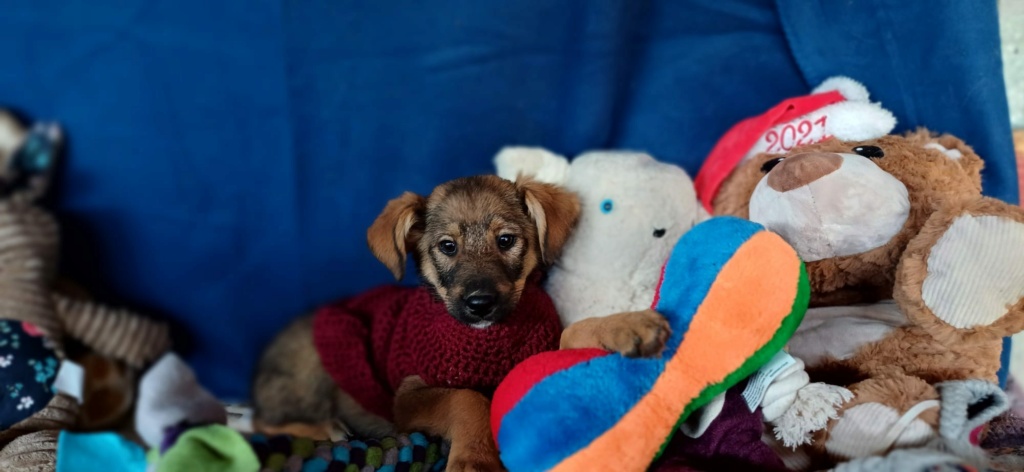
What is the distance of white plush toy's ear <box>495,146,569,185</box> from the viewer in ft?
5.49

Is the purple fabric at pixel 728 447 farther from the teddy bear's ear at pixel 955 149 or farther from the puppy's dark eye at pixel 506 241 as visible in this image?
the teddy bear's ear at pixel 955 149

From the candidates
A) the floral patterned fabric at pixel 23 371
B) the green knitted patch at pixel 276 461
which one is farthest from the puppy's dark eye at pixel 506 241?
the floral patterned fabric at pixel 23 371

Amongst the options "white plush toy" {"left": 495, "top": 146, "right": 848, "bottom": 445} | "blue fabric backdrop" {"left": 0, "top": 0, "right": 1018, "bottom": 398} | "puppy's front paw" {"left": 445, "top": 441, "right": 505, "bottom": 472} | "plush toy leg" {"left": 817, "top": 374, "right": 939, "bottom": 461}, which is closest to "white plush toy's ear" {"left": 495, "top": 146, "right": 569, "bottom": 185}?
"white plush toy" {"left": 495, "top": 146, "right": 848, "bottom": 445}

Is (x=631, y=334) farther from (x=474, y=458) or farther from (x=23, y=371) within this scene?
(x=23, y=371)

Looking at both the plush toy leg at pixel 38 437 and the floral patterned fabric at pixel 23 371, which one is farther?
the floral patterned fabric at pixel 23 371

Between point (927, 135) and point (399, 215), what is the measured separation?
43.8 inches

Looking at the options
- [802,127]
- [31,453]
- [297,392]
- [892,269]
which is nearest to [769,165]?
[802,127]

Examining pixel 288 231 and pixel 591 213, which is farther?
pixel 288 231

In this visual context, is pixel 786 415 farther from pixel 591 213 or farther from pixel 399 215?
pixel 399 215

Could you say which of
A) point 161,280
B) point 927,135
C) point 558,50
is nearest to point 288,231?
point 161,280

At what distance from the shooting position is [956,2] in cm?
145

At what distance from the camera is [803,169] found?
127 cm

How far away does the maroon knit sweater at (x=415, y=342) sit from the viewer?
1370 millimetres

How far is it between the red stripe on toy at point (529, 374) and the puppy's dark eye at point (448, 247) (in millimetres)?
335
